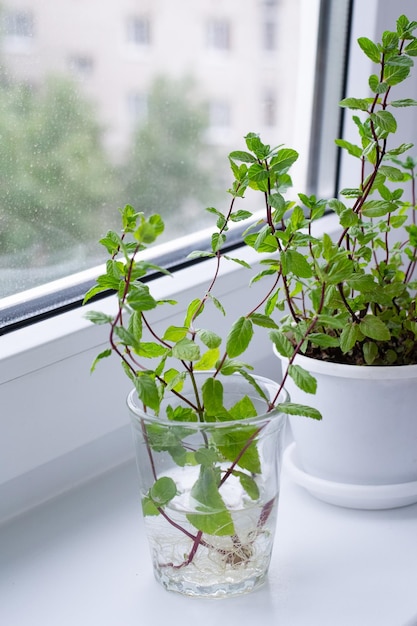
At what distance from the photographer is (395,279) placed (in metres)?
0.75

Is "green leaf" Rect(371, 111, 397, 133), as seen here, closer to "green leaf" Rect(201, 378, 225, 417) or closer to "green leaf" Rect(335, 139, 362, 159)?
"green leaf" Rect(335, 139, 362, 159)

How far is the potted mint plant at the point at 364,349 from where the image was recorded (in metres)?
0.60

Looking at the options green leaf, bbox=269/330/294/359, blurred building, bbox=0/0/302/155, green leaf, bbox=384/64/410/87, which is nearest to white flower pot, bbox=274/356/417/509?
green leaf, bbox=269/330/294/359

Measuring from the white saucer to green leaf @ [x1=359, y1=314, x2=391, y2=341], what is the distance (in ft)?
0.46

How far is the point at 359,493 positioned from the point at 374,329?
151 millimetres

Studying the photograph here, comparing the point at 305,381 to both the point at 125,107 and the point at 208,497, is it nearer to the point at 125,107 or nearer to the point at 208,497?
the point at 208,497

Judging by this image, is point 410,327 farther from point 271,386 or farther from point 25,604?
point 25,604

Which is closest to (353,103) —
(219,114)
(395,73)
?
(395,73)

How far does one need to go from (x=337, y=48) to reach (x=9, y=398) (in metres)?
0.63

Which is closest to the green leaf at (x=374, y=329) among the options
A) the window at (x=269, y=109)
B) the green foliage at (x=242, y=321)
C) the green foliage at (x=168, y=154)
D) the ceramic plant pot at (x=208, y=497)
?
the green foliage at (x=242, y=321)

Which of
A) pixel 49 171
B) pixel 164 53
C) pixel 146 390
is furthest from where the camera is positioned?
pixel 164 53

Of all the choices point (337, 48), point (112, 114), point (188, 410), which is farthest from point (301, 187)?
point (188, 410)

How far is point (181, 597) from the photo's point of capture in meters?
0.61

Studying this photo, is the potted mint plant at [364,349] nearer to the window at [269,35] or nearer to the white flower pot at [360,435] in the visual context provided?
the white flower pot at [360,435]
